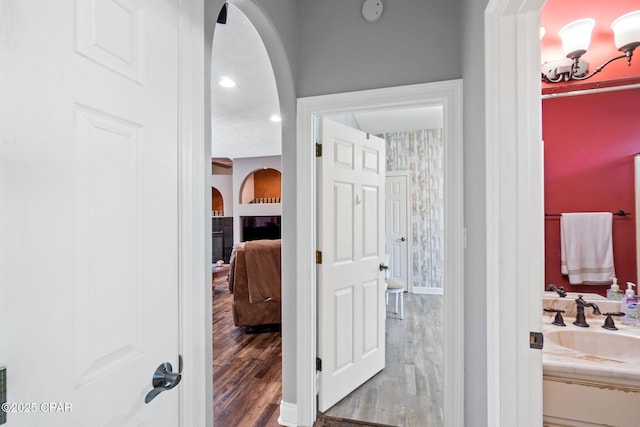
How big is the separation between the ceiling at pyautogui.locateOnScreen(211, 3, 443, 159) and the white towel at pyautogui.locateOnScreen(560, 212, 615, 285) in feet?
5.09

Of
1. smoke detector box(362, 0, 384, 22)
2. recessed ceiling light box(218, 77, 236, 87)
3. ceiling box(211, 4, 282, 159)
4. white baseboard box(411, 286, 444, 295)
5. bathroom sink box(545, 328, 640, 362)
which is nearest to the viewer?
bathroom sink box(545, 328, 640, 362)

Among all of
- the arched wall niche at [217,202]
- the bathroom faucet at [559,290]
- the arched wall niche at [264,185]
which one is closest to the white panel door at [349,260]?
the bathroom faucet at [559,290]

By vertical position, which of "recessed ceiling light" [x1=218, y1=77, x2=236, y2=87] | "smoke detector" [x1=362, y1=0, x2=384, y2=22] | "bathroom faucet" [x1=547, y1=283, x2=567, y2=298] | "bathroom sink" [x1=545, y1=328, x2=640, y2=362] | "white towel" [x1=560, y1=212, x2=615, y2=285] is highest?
"recessed ceiling light" [x1=218, y1=77, x2=236, y2=87]

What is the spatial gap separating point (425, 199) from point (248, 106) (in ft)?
10.6

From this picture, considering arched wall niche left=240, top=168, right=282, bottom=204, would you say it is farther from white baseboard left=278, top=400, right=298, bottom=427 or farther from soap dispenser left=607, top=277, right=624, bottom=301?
soap dispenser left=607, top=277, right=624, bottom=301

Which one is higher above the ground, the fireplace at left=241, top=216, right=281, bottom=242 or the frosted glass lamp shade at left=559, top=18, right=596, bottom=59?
the frosted glass lamp shade at left=559, top=18, right=596, bottom=59

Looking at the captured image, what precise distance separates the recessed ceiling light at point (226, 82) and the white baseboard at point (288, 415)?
9.54 feet

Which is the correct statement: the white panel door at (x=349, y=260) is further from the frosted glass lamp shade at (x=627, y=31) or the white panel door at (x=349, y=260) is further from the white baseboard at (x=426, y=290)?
the white baseboard at (x=426, y=290)

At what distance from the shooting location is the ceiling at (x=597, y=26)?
1469 millimetres

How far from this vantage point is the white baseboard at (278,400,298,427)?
6.39 feet

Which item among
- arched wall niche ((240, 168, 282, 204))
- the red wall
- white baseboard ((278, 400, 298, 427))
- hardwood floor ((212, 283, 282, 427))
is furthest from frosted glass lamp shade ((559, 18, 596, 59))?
arched wall niche ((240, 168, 282, 204))
